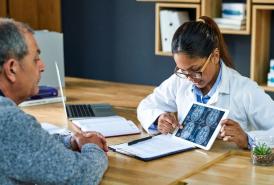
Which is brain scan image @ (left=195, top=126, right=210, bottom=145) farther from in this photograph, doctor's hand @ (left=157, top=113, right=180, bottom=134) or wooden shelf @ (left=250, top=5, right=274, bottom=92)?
wooden shelf @ (left=250, top=5, right=274, bottom=92)

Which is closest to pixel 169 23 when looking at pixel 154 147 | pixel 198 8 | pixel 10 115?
pixel 198 8

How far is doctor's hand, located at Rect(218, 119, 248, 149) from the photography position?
2.34 metres

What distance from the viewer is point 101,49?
4812mm

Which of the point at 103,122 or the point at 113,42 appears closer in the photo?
the point at 103,122

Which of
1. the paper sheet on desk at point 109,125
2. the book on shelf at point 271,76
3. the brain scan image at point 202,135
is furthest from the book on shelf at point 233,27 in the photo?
the brain scan image at point 202,135

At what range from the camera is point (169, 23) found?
159 inches

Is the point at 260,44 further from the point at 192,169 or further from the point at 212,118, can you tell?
the point at 192,169

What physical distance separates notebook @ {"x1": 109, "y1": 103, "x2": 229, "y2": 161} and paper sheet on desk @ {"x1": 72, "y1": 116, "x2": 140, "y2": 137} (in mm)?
203

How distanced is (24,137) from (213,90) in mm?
1197

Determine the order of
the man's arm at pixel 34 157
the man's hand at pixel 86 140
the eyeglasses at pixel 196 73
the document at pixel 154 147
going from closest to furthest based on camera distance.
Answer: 1. the man's arm at pixel 34 157
2. the man's hand at pixel 86 140
3. the document at pixel 154 147
4. the eyeglasses at pixel 196 73

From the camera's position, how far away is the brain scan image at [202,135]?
2.41 meters

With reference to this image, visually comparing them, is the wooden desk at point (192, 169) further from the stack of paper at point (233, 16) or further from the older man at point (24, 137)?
the stack of paper at point (233, 16)

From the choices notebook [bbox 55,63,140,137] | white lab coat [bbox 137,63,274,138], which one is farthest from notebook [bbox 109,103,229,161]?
notebook [bbox 55,63,140,137]

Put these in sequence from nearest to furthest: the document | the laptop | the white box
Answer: the document, the laptop, the white box
